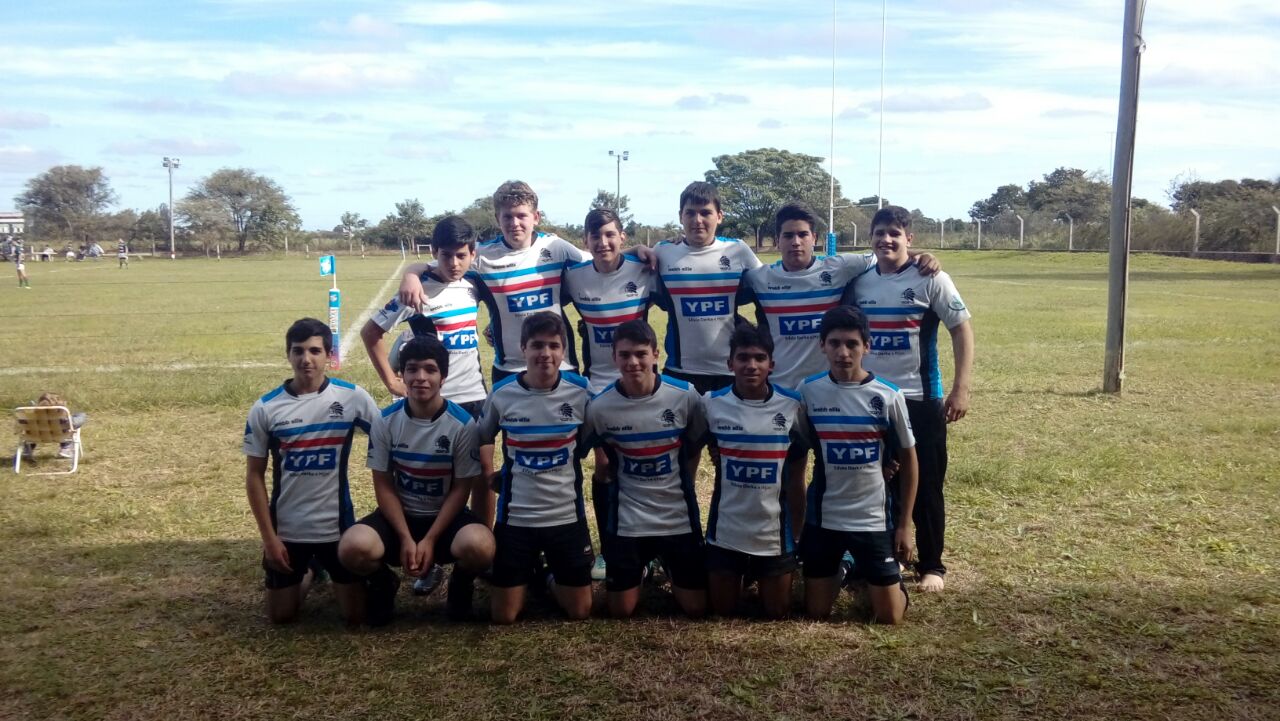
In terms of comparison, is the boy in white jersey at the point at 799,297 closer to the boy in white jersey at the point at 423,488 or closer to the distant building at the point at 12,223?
the boy in white jersey at the point at 423,488

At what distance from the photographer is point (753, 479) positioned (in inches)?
179

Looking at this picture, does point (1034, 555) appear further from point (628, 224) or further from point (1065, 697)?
point (628, 224)

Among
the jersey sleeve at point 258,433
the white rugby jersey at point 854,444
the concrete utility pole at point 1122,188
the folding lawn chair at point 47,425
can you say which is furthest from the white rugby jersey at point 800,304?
the concrete utility pole at point 1122,188

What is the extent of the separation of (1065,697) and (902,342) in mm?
1896

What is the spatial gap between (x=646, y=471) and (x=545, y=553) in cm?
60

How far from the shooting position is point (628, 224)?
72.1 metres

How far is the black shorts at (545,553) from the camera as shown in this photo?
4512mm

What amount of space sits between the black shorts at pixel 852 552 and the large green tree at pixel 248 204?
86.9m

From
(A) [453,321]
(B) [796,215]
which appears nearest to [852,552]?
(B) [796,215]

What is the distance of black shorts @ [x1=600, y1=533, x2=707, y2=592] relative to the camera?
4551mm

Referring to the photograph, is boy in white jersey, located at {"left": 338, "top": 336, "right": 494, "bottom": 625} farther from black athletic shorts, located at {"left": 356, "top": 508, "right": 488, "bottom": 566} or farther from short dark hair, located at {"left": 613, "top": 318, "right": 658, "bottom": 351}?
short dark hair, located at {"left": 613, "top": 318, "right": 658, "bottom": 351}

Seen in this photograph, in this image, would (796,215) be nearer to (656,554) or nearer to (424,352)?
(656,554)

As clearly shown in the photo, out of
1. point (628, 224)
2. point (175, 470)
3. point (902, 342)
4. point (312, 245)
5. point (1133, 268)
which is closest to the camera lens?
point (902, 342)

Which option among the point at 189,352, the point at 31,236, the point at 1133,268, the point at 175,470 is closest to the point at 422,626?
the point at 175,470
